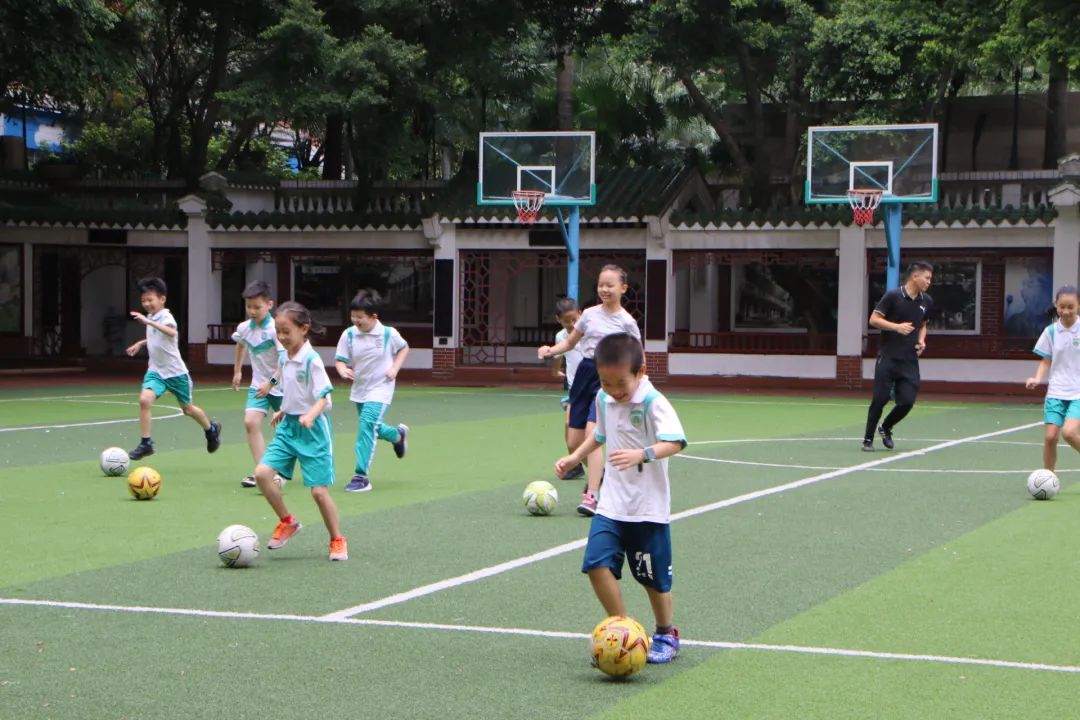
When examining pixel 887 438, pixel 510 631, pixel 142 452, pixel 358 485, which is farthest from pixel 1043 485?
pixel 142 452

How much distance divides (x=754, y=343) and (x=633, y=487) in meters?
25.9

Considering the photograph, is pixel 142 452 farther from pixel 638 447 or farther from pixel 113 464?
pixel 638 447

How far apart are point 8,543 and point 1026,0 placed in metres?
19.9

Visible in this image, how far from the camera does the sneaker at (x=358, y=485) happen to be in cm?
1283

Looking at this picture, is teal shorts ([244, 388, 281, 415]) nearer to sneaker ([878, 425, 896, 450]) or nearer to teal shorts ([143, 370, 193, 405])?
teal shorts ([143, 370, 193, 405])

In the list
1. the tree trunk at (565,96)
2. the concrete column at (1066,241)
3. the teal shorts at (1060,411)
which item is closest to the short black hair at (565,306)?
the teal shorts at (1060,411)

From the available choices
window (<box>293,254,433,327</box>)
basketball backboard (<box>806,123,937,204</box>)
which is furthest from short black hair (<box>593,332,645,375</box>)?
window (<box>293,254,433,327</box>)

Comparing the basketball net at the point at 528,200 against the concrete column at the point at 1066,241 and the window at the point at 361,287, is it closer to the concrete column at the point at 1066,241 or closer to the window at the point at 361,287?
the window at the point at 361,287

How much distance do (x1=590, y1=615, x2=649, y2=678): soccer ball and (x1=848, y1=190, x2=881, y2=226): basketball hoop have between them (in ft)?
73.8

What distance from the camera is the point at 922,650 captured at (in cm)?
686

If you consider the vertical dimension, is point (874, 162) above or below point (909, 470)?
above

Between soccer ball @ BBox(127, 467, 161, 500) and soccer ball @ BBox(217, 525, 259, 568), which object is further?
soccer ball @ BBox(127, 467, 161, 500)

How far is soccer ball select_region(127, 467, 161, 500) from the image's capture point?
1205cm

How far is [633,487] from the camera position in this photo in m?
6.48
